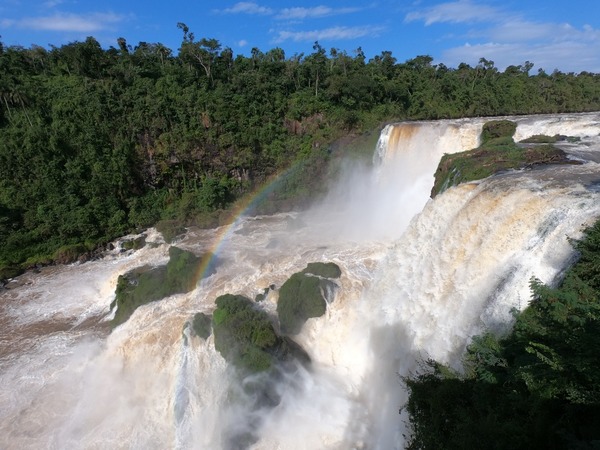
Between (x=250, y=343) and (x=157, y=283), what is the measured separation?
6.05 meters

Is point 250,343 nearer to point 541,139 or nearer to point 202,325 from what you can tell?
point 202,325

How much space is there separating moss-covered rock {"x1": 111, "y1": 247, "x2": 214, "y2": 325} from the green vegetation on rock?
10693 millimetres

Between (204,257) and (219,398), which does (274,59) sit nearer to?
(204,257)

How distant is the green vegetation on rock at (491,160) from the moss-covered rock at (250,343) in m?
7.99

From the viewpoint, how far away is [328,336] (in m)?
12.7

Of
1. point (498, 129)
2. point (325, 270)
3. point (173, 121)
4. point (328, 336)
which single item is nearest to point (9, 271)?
point (173, 121)

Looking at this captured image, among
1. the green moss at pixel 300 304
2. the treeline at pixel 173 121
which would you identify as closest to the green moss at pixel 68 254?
the treeline at pixel 173 121

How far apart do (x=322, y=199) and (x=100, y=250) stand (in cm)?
1436

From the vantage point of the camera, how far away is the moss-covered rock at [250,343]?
11.1 meters

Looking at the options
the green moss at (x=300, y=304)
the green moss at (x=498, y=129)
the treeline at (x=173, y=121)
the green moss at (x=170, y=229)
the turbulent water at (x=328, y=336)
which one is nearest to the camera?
the turbulent water at (x=328, y=336)

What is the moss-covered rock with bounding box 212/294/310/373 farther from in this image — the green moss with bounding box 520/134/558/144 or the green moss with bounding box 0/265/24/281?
the green moss with bounding box 0/265/24/281

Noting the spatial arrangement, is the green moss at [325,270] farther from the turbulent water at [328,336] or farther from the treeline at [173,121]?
the treeline at [173,121]

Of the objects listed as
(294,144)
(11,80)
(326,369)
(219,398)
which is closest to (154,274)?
(219,398)

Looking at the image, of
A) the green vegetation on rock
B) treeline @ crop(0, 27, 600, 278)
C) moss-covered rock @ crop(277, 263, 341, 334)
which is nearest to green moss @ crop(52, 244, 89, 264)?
treeline @ crop(0, 27, 600, 278)
